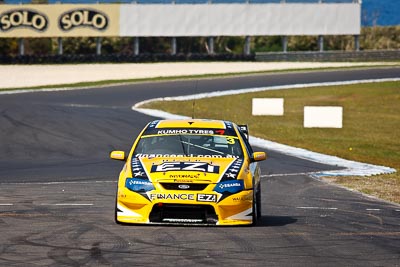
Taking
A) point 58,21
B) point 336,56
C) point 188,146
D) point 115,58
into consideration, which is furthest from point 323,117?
point 58,21

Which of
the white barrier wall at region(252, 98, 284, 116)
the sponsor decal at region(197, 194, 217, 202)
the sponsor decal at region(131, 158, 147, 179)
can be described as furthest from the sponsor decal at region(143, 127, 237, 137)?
the white barrier wall at region(252, 98, 284, 116)

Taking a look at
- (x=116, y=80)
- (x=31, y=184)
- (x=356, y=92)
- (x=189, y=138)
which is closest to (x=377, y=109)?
(x=356, y=92)

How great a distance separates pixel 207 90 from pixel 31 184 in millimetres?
32830

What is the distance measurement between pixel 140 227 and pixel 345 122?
1035 inches

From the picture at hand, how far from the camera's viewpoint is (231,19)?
76562 millimetres

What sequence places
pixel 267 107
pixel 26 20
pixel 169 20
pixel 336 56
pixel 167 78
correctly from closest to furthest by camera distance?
pixel 267 107
pixel 167 78
pixel 336 56
pixel 26 20
pixel 169 20

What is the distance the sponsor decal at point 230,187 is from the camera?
12531mm

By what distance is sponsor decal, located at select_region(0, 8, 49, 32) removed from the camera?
76125 millimetres

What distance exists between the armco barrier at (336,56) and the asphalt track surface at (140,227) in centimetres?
4459

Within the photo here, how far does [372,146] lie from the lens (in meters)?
29.9

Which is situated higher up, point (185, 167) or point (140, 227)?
point (185, 167)

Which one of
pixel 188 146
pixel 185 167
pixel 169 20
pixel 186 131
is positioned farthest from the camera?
pixel 169 20

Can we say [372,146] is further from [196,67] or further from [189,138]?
[196,67]

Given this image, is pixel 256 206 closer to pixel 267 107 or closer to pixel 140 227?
pixel 140 227
